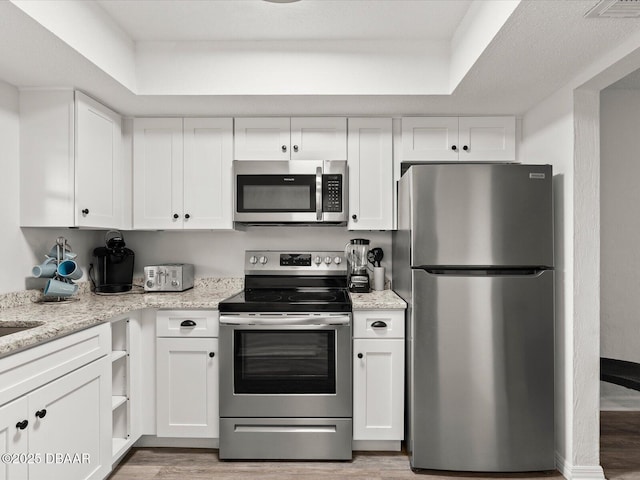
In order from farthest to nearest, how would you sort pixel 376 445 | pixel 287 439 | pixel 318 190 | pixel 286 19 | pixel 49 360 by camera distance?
pixel 318 190
pixel 376 445
pixel 287 439
pixel 286 19
pixel 49 360

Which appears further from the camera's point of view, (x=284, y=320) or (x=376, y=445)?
(x=376, y=445)

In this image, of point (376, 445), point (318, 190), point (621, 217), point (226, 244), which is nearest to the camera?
point (376, 445)

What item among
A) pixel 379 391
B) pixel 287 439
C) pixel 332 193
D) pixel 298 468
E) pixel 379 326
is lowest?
pixel 298 468

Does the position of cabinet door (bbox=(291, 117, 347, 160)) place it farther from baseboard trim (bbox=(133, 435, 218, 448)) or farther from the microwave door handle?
baseboard trim (bbox=(133, 435, 218, 448))

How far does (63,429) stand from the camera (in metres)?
1.74

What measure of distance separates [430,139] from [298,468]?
2.17 meters

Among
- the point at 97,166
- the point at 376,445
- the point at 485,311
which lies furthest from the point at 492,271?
the point at 97,166

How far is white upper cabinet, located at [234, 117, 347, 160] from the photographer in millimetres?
2807

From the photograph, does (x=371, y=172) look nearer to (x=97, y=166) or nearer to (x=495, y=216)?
(x=495, y=216)

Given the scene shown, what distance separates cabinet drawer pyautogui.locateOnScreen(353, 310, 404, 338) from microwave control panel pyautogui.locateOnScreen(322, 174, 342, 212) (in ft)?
2.39

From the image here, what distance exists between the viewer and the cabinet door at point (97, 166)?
238cm

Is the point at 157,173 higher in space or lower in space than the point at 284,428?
higher

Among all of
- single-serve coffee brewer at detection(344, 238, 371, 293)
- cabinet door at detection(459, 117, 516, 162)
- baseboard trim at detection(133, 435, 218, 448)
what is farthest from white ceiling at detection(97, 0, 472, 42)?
baseboard trim at detection(133, 435, 218, 448)

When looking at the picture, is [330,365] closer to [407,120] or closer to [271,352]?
[271,352]
